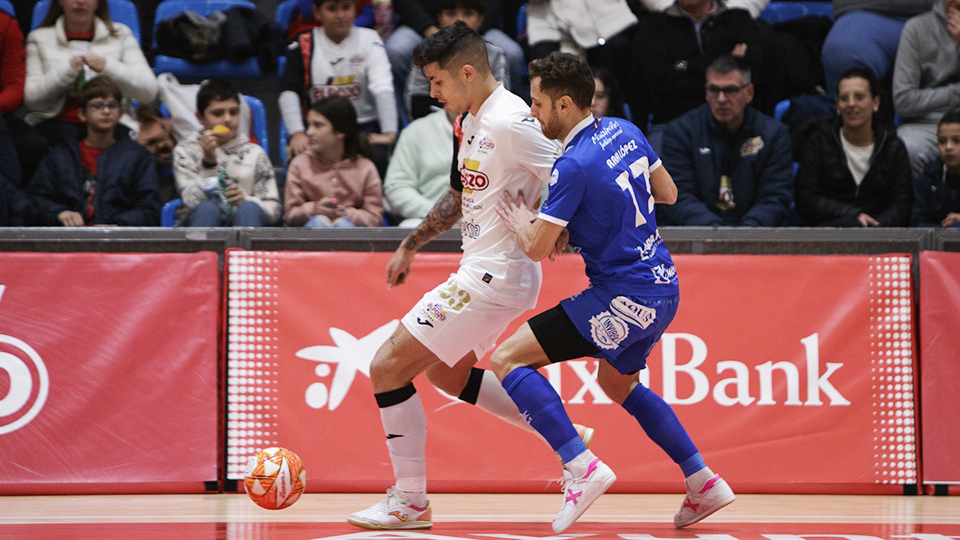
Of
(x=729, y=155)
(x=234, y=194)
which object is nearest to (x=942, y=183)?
(x=729, y=155)

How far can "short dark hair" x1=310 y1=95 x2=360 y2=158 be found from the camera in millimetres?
6539

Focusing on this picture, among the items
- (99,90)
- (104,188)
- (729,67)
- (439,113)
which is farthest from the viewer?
(439,113)

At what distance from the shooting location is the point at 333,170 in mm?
6570

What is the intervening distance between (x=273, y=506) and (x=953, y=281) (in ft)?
12.8

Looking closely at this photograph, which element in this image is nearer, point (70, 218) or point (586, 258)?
point (586, 258)

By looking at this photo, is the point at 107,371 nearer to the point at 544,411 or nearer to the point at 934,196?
the point at 544,411

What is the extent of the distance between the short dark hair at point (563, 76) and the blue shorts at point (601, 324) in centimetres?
79

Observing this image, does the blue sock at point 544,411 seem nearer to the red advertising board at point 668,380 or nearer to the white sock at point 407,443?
the white sock at point 407,443

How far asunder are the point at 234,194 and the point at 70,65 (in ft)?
6.43

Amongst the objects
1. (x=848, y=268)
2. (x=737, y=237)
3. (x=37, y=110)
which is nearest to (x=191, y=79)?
(x=37, y=110)

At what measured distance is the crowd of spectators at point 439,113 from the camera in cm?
654

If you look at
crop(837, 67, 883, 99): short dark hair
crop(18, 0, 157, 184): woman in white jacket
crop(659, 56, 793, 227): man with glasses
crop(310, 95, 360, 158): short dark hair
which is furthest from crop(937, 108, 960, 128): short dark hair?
crop(18, 0, 157, 184): woman in white jacket

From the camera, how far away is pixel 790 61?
26.4 feet

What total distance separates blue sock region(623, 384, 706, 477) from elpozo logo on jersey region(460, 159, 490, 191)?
A: 3.67 ft
